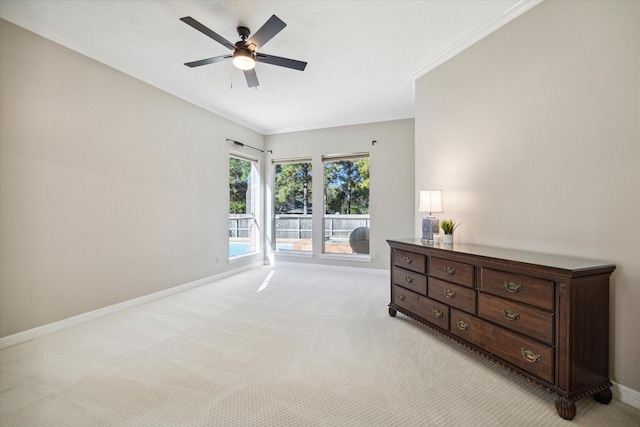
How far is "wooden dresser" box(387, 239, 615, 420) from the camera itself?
1.56m

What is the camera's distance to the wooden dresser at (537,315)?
1.56 metres

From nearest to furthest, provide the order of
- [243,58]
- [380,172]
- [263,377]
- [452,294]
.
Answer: [263,377] < [452,294] < [243,58] < [380,172]

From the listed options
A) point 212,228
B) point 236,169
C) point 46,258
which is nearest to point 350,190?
point 236,169

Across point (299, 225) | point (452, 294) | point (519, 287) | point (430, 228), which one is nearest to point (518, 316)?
point (519, 287)

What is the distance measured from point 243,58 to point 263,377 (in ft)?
8.52

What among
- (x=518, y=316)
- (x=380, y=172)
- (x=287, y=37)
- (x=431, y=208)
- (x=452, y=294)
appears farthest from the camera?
(x=380, y=172)

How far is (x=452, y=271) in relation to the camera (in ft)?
7.59

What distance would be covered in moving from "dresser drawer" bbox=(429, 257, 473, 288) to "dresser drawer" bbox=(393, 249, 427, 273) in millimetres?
109

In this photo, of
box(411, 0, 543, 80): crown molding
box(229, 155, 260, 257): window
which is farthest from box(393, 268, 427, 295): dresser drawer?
box(229, 155, 260, 257): window

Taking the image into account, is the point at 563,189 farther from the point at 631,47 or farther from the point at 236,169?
the point at 236,169

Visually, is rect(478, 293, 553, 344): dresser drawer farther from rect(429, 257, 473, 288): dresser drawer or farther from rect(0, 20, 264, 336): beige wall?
rect(0, 20, 264, 336): beige wall

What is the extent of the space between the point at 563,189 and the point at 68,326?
4.44 metres

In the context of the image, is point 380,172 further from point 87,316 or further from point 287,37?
point 87,316

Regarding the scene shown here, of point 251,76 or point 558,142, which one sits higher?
point 251,76
